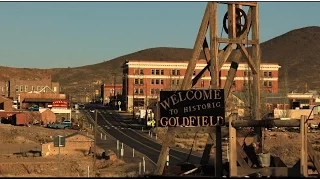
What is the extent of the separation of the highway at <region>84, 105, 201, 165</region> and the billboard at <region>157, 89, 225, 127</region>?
20.0 m

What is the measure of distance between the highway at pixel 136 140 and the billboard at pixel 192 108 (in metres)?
20.0

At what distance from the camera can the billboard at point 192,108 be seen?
20562mm

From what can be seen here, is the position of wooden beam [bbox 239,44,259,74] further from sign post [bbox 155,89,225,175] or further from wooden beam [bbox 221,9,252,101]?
sign post [bbox 155,89,225,175]

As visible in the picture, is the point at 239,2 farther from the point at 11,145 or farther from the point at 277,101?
the point at 277,101

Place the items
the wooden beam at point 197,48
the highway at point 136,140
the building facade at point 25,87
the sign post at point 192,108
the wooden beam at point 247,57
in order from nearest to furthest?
the sign post at point 192,108, the wooden beam at point 197,48, the wooden beam at point 247,57, the highway at point 136,140, the building facade at point 25,87

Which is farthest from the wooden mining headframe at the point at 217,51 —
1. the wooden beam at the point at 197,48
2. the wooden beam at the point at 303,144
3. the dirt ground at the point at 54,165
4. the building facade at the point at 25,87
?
the building facade at the point at 25,87

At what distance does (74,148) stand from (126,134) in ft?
76.4

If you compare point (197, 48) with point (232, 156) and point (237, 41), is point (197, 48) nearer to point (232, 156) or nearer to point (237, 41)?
point (237, 41)

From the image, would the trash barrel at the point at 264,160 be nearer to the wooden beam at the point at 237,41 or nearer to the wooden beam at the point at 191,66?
the wooden beam at the point at 191,66

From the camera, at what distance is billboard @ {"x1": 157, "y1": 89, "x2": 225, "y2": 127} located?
2056 cm

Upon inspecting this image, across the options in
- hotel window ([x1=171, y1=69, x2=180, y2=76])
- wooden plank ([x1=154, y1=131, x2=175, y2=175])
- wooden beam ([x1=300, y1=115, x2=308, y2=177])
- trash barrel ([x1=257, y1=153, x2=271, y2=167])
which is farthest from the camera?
hotel window ([x1=171, y1=69, x2=180, y2=76])

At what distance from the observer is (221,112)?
20.5m

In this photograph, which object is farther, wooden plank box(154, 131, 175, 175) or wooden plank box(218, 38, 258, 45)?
wooden plank box(218, 38, 258, 45)

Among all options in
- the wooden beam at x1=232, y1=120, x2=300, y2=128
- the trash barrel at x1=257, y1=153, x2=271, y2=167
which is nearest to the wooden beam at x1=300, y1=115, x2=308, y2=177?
the wooden beam at x1=232, y1=120, x2=300, y2=128
